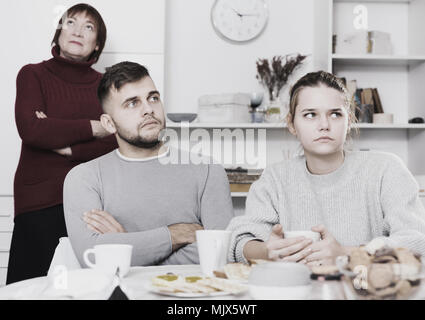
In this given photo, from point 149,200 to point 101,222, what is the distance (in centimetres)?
17

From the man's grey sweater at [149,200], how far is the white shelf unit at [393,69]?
189 cm

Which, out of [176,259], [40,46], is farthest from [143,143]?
[40,46]

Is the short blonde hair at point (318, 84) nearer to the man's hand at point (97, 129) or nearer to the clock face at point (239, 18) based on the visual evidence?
the man's hand at point (97, 129)

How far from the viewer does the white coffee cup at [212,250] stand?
1001 millimetres

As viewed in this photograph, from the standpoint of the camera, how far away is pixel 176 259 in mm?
1389

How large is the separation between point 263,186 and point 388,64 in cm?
221

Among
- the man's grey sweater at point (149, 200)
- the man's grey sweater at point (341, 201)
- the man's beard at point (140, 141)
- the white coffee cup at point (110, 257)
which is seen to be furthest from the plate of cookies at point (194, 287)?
the man's beard at point (140, 141)

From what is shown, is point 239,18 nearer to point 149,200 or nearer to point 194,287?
point 149,200

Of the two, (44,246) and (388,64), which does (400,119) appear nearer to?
(388,64)

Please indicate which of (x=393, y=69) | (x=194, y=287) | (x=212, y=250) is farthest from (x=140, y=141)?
(x=393, y=69)

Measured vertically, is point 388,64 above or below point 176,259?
above

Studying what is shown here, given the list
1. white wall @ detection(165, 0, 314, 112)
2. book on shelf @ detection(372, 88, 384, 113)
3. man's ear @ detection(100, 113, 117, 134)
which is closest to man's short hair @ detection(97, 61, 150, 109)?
man's ear @ detection(100, 113, 117, 134)

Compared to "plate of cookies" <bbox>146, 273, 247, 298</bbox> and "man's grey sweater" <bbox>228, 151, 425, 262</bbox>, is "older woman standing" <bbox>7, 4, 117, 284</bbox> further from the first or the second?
"plate of cookies" <bbox>146, 273, 247, 298</bbox>

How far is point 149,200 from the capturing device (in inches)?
58.9
